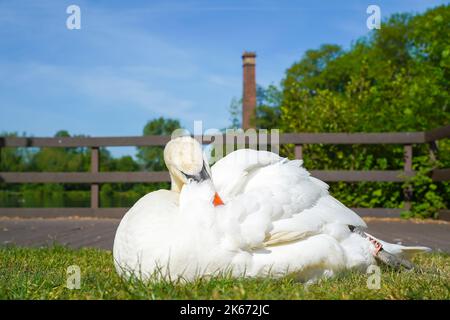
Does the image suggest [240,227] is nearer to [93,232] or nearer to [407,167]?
[93,232]

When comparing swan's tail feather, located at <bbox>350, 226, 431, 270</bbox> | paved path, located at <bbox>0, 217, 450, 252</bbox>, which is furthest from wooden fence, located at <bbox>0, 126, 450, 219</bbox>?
swan's tail feather, located at <bbox>350, 226, 431, 270</bbox>

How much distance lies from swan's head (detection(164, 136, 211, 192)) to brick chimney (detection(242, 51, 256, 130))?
22.0 meters

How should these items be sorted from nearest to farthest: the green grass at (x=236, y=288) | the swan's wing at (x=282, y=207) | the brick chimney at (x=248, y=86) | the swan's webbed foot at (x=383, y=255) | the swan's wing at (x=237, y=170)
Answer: the green grass at (x=236, y=288) → the swan's wing at (x=282, y=207) → the swan's wing at (x=237, y=170) → the swan's webbed foot at (x=383, y=255) → the brick chimney at (x=248, y=86)

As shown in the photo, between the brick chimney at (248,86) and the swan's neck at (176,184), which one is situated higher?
the brick chimney at (248,86)

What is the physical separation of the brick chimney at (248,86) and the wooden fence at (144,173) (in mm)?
15863

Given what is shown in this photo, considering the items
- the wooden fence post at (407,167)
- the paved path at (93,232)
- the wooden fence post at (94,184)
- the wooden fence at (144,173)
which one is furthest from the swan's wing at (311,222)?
the wooden fence post at (94,184)

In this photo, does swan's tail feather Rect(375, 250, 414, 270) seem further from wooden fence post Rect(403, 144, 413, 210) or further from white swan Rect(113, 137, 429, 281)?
wooden fence post Rect(403, 144, 413, 210)

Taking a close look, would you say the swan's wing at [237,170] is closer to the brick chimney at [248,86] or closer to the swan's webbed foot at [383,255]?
the swan's webbed foot at [383,255]

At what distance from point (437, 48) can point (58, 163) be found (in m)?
31.5

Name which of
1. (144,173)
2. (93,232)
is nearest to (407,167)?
(144,173)

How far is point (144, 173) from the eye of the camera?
9875mm

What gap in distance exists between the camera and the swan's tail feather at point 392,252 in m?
3.73

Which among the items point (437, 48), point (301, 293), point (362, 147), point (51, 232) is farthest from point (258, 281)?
point (437, 48)
